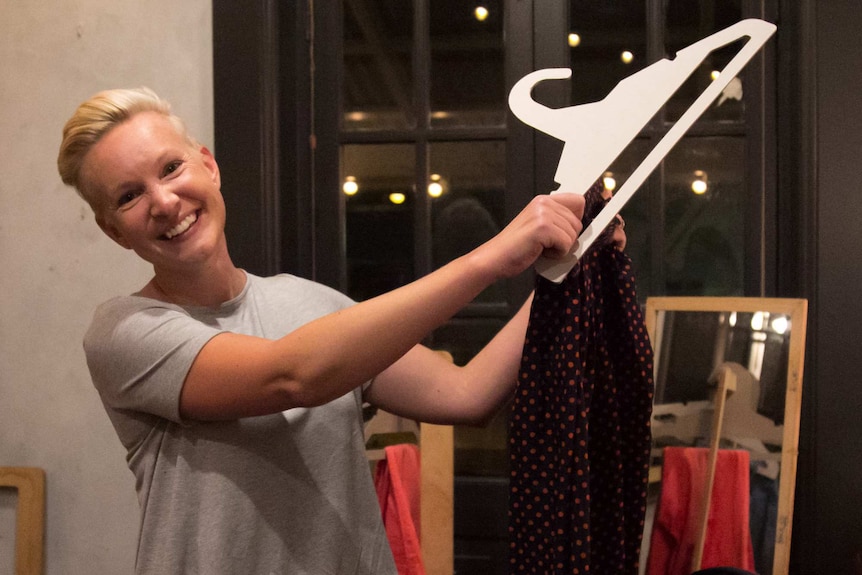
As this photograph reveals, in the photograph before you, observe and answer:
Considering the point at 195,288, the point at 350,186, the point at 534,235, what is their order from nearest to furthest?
the point at 534,235
the point at 195,288
the point at 350,186

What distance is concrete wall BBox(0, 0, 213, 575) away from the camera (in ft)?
5.43

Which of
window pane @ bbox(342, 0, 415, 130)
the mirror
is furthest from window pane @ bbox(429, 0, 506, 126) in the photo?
the mirror

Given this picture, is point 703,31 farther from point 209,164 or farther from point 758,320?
point 209,164

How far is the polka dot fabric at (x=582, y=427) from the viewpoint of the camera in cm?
94

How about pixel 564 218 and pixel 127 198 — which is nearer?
pixel 564 218

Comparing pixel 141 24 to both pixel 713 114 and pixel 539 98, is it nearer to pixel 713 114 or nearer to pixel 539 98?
pixel 539 98

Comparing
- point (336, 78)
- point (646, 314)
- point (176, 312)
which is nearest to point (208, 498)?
point (176, 312)

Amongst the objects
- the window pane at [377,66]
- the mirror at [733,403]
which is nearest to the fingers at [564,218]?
the mirror at [733,403]

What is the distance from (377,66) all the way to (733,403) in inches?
43.7

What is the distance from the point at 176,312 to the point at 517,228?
1.64ft

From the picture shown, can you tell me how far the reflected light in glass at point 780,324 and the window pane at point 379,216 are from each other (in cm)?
80

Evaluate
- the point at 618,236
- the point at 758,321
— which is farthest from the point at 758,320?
the point at 618,236

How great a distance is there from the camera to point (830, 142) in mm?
1429

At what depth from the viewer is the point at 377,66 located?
5.69 ft
